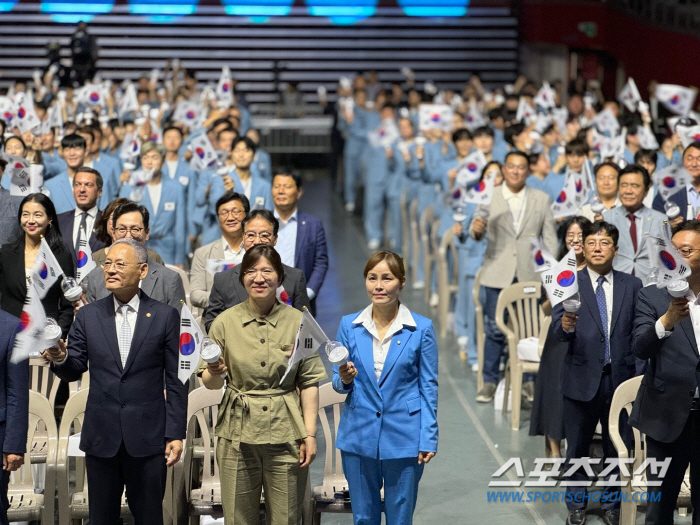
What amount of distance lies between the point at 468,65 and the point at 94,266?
703 inches

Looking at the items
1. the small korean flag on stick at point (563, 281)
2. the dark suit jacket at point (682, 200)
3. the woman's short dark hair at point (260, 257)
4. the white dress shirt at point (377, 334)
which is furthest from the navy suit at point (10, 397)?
the dark suit jacket at point (682, 200)

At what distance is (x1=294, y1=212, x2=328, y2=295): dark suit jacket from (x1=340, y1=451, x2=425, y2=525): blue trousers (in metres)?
2.38

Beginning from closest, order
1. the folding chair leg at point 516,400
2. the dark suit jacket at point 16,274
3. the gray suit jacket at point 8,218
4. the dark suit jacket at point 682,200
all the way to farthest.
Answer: the dark suit jacket at point 16,274 < the gray suit jacket at point 8,218 < the folding chair leg at point 516,400 < the dark suit jacket at point 682,200

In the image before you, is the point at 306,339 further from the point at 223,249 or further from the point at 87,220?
the point at 87,220

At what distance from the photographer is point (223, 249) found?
Result: 246 inches

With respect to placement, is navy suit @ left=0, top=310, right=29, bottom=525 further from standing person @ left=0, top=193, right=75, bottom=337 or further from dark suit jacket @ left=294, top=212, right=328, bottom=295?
dark suit jacket @ left=294, top=212, right=328, bottom=295

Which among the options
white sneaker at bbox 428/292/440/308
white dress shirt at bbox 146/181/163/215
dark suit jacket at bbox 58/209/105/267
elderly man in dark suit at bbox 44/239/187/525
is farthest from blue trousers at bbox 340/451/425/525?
white sneaker at bbox 428/292/440/308

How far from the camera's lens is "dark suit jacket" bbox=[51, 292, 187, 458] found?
177 inches

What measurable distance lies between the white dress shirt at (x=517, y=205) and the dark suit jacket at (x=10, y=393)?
411cm

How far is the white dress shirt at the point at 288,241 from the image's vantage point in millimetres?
6918

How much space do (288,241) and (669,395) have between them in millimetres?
2862

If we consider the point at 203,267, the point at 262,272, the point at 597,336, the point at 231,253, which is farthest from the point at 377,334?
the point at 203,267

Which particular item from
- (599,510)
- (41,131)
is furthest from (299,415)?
(41,131)

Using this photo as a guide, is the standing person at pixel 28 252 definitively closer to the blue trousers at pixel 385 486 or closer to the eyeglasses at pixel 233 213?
the eyeglasses at pixel 233 213
